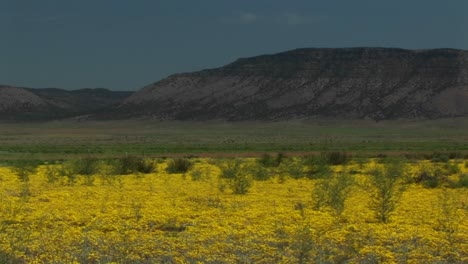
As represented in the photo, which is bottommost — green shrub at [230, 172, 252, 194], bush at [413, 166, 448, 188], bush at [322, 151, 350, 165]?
bush at [322, 151, 350, 165]

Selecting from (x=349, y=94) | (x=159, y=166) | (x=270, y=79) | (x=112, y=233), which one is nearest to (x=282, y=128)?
(x=349, y=94)

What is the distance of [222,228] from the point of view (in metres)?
14.3

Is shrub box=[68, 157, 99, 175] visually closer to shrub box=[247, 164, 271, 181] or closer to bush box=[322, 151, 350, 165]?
shrub box=[247, 164, 271, 181]

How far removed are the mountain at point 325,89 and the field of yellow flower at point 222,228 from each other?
131 metres

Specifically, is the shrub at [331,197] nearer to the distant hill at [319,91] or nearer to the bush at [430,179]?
the bush at [430,179]

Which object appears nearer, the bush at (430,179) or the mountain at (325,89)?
the bush at (430,179)

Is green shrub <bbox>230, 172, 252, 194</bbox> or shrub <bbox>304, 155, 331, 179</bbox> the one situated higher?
green shrub <bbox>230, 172, 252, 194</bbox>

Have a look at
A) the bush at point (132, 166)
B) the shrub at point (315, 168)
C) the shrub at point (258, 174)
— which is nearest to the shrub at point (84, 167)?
the bush at point (132, 166)

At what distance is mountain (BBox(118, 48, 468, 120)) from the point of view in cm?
15300

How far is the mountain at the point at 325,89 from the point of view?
153000 millimetres

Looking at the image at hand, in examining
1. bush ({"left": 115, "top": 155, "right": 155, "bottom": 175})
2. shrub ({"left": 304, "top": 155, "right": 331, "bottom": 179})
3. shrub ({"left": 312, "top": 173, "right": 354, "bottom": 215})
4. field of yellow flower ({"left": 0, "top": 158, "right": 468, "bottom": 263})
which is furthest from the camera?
bush ({"left": 115, "top": 155, "right": 155, "bottom": 175})

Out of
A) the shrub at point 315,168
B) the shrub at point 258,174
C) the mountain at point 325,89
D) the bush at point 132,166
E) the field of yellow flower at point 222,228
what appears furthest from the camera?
the mountain at point 325,89

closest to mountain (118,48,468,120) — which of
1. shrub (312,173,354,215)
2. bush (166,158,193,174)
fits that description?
bush (166,158,193,174)

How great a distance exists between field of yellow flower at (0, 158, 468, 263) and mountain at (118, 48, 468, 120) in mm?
130808
